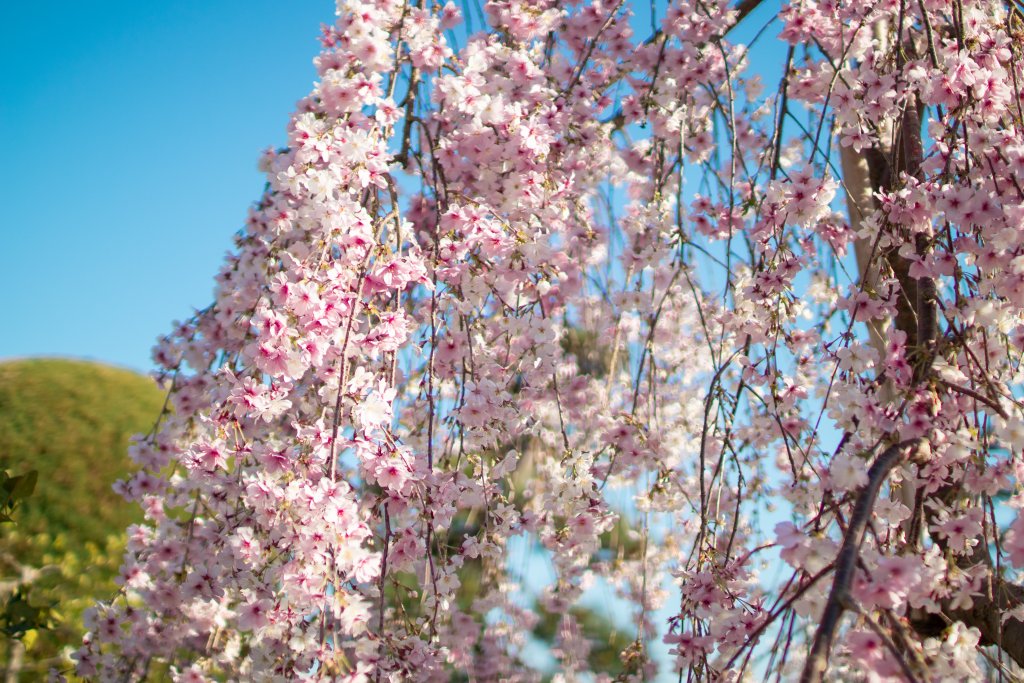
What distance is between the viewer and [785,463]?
3.28 m

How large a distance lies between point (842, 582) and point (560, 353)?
3.69ft

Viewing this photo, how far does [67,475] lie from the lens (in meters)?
3.42

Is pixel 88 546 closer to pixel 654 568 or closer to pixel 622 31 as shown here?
pixel 654 568

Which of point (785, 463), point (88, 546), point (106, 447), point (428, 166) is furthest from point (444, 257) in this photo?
point (106, 447)

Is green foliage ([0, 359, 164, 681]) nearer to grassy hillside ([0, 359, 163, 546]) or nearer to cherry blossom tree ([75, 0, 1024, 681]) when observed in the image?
grassy hillside ([0, 359, 163, 546])

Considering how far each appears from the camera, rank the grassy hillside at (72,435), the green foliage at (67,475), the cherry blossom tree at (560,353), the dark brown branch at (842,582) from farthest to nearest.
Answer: the grassy hillside at (72,435) < the green foliage at (67,475) < the cherry blossom tree at (560,353) < the dark brown branch at (842,582)

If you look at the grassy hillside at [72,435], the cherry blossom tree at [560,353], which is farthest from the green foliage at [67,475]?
the cherry blossom tree at [560,353]

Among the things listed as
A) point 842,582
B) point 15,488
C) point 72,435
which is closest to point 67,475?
point 72,435

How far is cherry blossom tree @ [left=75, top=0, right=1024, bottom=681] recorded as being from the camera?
1.26 metres

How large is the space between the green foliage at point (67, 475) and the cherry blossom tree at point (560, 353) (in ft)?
3.02

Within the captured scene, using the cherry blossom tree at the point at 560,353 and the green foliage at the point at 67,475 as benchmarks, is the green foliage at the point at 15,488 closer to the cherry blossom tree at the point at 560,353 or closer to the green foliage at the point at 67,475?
the cherry blossom tree at the point at 560,353

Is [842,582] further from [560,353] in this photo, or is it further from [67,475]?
[67,475]

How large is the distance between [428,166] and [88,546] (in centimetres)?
216

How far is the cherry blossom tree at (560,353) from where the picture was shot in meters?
1.26
